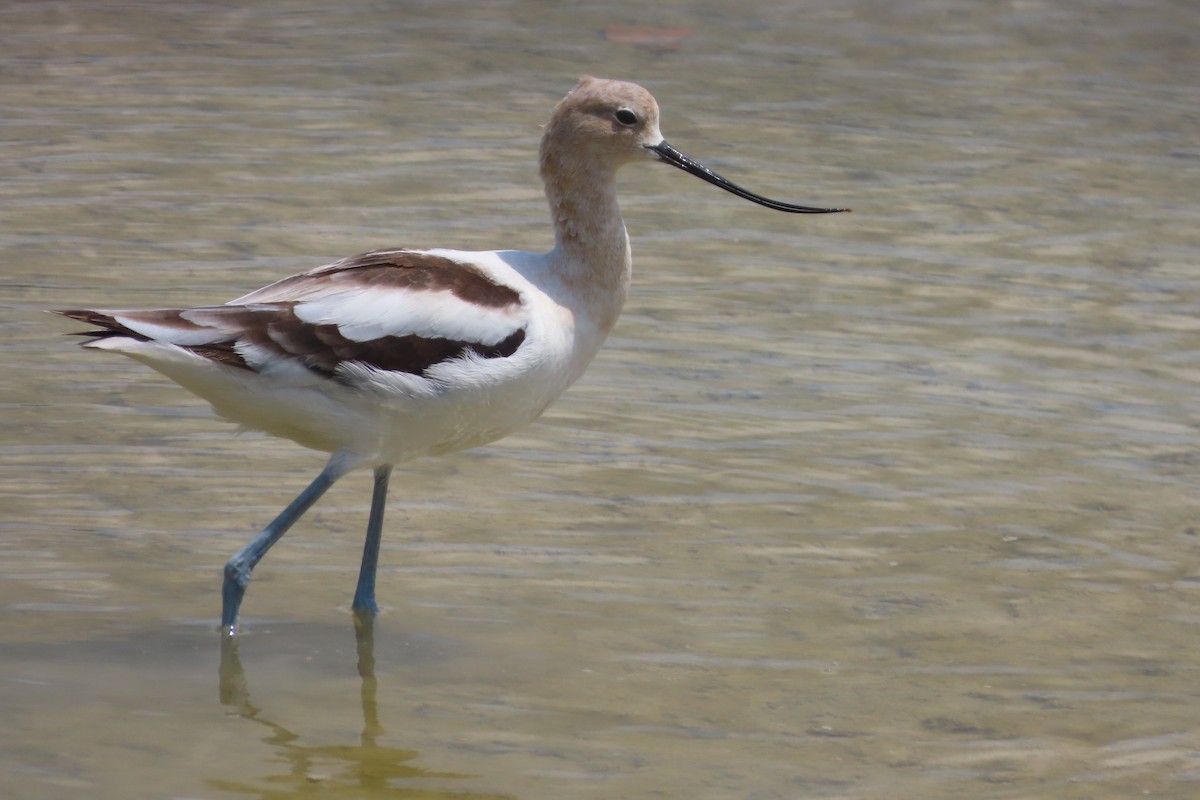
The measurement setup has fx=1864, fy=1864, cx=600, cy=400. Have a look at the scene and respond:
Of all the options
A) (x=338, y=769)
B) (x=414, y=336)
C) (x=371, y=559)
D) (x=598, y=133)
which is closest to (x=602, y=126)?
(x=598, y=133)

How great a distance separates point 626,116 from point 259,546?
1655 millimetres

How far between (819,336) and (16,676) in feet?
13.4

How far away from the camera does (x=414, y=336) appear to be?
17.0ft

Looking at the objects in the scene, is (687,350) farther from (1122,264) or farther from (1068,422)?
(1122,264)

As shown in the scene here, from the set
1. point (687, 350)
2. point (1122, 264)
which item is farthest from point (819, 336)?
point (1122, 264)

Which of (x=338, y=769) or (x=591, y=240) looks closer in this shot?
(x=338, y=769)

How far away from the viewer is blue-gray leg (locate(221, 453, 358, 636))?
5332mm

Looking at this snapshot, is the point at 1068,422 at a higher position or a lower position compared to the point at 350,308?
lower

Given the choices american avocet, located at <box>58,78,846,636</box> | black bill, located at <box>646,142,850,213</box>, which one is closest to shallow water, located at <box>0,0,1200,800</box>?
american avocet, located at <box>58,78,846,636</box>

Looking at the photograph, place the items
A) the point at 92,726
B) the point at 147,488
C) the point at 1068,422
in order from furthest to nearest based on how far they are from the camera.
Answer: the point at 1068,422
the point at 147,488
the point at 92,726

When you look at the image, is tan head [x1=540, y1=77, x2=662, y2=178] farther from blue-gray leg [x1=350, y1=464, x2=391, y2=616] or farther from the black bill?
blue-gray leg [x1=350, y1=464, x2=391, y2=616]

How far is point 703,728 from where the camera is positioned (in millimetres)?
4992

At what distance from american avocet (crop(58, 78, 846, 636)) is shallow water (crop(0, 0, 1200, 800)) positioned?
0.58 metres

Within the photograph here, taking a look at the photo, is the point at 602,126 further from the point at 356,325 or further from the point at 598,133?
the point at 356,325
